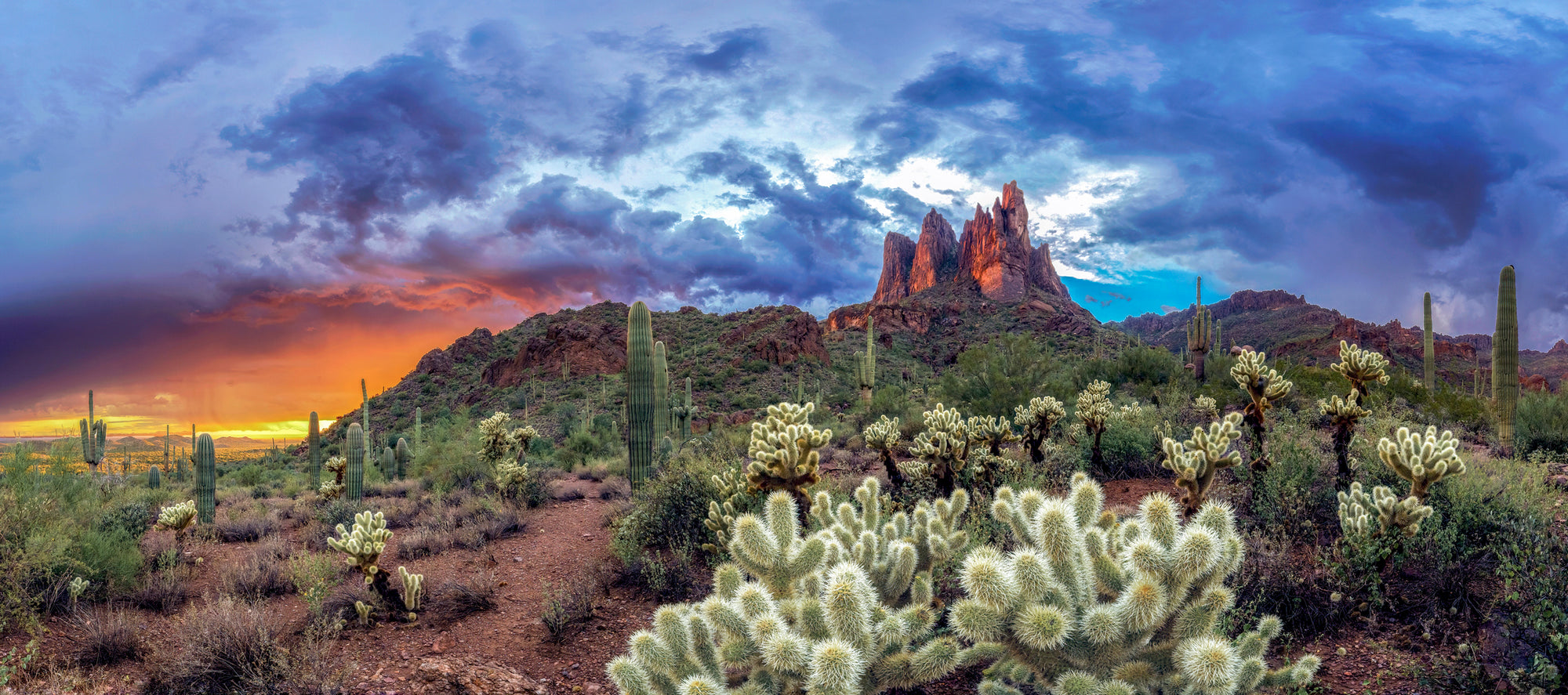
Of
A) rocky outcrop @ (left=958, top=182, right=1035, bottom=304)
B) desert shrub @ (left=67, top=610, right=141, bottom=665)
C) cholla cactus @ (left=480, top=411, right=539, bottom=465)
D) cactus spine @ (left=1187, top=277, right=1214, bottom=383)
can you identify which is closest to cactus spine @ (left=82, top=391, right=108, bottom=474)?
cholla cactus @ (left=480, top=411, right=539, bottom=465)

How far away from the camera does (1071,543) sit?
A: 267 centimetres

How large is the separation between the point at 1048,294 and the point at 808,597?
8135 cm

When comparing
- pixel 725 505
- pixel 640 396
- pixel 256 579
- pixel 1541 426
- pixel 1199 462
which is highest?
pixel 640 396

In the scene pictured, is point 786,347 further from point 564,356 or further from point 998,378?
point 998,378

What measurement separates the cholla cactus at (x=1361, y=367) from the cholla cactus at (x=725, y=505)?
6.79 m

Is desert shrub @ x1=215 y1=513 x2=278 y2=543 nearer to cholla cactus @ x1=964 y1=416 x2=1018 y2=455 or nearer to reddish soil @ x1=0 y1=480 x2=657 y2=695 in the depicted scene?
reddish soil @ x1=0 y1=480 x2=657 y2=695

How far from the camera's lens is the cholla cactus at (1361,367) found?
755cm

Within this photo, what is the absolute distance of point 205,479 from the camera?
11984 mm

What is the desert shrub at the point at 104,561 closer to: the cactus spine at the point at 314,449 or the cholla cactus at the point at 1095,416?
the cactus spine at the point at 314,449

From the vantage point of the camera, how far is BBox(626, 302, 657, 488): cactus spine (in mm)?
11727

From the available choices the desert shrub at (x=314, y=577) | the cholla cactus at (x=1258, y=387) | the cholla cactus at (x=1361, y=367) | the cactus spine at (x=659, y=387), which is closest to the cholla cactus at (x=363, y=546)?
the desert shrub at (x=314, y=577)

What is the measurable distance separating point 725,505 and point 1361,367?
23.7ft

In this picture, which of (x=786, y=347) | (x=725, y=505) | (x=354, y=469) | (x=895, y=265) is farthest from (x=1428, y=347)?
(x=895, y=265)

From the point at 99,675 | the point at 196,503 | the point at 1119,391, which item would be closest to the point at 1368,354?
the point at 1119,391
